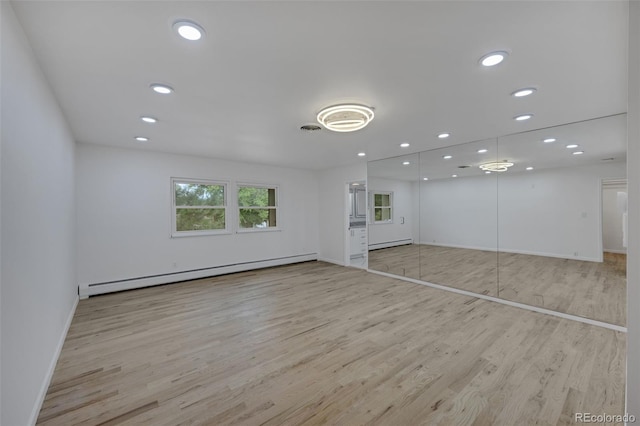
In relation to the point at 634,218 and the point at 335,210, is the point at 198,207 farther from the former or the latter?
the point at 634,218

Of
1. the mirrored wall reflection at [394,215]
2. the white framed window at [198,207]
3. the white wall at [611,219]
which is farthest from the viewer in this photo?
the mirrored wall reflection at [394,215]

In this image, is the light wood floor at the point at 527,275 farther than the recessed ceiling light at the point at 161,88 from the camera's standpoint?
Yes

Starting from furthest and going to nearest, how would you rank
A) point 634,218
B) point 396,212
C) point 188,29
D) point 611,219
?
point 396,212 → point 611,219 → point 188,29 → point 634,218

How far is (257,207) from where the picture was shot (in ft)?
21.1

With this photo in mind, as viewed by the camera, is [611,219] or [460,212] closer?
[611,219]

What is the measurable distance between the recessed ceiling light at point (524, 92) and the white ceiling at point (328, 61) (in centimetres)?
7

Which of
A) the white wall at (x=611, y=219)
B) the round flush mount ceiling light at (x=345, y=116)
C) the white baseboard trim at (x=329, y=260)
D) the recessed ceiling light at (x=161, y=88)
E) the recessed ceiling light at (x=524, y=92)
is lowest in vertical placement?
the white baseboard trim at (x=329, y=260)

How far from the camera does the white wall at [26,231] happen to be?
4.54 ft

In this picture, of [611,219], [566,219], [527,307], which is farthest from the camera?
[566,219]

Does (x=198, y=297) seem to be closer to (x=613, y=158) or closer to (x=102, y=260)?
(x=102, y=260)

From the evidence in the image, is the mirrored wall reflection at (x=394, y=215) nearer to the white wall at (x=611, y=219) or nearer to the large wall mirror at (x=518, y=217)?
the large wall mirror at (x=518, y=217)

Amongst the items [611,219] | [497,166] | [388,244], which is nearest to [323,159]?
[388,244]

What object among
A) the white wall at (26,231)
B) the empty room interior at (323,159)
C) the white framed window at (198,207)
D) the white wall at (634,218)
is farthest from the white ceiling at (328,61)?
the white framed window at (198,207)

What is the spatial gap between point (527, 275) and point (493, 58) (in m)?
4.14
